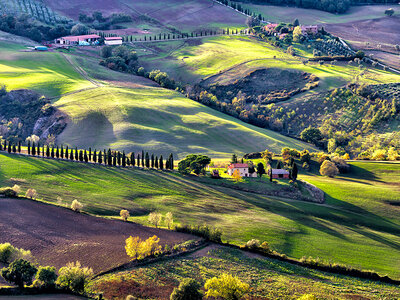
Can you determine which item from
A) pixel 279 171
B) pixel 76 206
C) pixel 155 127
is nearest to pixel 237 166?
pixel 279 171

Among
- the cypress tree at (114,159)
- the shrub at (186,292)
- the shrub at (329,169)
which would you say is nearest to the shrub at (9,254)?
the shrub at (186,292)

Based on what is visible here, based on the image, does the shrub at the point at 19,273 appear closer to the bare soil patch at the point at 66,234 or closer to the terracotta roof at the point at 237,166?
the bare soil patch at the point at 66,234

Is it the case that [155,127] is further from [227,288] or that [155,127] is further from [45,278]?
[227,288]

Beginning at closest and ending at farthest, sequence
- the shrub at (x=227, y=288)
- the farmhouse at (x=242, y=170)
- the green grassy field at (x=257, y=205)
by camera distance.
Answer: the shrub at (x=227, y=288) → the green grassy field at (x=257, y=205) → the farmhouse at (x=242, y=170)

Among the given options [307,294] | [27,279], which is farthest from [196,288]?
[27,279]

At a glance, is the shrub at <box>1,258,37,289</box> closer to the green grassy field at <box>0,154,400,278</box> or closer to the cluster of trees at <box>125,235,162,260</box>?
the cluster of trees at <box>125,235,162,260</box>
